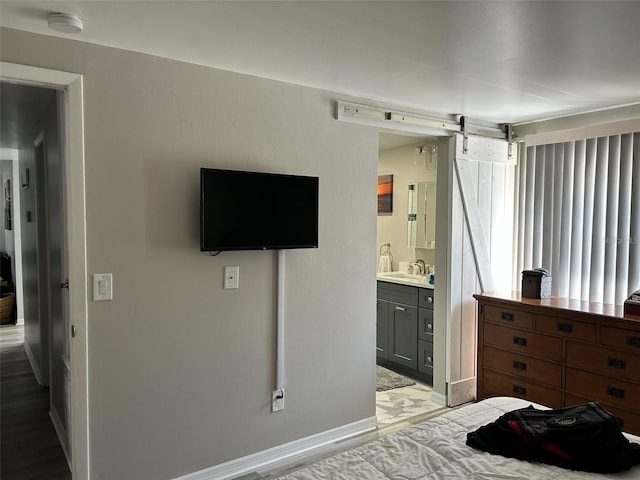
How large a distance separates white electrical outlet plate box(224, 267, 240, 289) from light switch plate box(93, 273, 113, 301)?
621 mm

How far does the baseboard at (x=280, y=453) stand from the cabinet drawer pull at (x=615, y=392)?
1.55 metres

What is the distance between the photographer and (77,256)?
226 cm

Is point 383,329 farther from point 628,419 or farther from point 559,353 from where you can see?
point 628,419

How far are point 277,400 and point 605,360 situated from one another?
2133 millimetres

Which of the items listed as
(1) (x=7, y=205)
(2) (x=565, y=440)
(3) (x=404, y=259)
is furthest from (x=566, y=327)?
(1) (x=7, y=205)

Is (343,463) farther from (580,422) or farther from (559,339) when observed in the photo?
(559,339)

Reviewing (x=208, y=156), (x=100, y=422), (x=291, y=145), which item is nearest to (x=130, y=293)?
(x=100, y=422)

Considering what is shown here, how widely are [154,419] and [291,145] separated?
1756 mm

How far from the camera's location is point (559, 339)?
130 inches

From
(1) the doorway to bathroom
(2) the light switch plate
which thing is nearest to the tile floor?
(1) the doorway to bathroom

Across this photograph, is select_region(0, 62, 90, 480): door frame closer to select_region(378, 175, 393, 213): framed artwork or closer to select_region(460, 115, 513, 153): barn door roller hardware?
select_region(460, 115, 513, 153): barn door roller hardware

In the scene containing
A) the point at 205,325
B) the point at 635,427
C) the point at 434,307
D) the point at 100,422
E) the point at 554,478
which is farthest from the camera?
the point at 434,307

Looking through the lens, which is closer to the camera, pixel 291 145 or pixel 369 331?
pixel 291 145

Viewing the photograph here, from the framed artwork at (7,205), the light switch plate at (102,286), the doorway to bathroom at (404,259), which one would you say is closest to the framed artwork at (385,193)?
the doorway to bathroom at (404,259)
